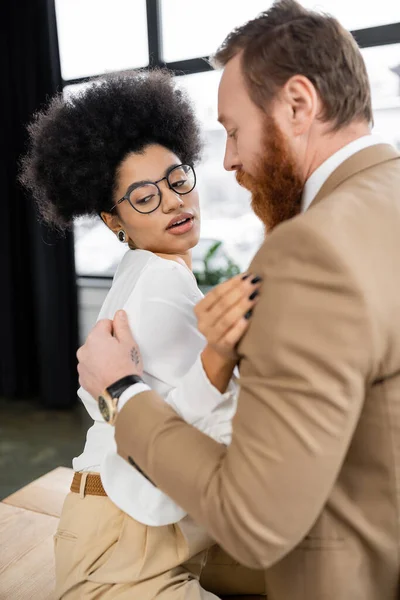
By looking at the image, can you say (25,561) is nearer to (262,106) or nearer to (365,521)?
(365,521)

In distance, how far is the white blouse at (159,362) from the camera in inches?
43.1

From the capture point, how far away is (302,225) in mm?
691

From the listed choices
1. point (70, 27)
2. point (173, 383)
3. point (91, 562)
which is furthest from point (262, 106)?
point (70, 27)

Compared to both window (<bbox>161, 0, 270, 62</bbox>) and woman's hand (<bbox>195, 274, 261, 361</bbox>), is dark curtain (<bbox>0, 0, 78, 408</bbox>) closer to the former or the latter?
window (<bbox>161, 0, 270, 62</bbox>)

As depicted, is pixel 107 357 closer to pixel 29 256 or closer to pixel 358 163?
pixel 358 163

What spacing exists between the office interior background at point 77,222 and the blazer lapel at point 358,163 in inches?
109

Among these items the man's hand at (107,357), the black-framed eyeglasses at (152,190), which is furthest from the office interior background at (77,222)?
the man's hand at (107,357)

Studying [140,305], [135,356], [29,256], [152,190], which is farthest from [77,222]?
[135,356]

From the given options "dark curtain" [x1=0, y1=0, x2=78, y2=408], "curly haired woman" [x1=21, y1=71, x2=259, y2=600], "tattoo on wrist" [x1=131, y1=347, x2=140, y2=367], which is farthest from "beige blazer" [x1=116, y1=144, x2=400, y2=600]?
"dark curtain" [x1=0, y1=0, x2=78, y2=408]

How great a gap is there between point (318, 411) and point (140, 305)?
0.57m

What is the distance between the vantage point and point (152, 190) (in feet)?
4.53

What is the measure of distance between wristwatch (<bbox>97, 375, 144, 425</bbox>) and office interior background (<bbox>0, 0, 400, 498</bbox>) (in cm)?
265

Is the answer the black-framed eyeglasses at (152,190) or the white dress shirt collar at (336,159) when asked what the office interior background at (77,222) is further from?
the white dress shirt collar at (336,159)

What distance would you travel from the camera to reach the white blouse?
109 cm
